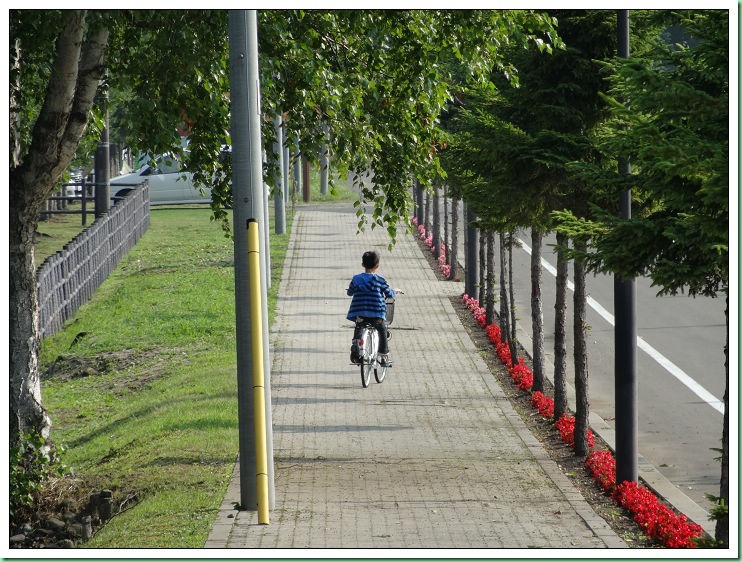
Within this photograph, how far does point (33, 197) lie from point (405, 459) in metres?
4.13

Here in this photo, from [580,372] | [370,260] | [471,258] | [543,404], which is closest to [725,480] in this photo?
[580,372]

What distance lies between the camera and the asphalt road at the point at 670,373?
1330 cm

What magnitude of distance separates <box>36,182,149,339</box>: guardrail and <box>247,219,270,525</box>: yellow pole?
6886mm

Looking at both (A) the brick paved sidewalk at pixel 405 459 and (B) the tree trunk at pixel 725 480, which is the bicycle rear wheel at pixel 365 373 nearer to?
(A) the brick paved sidewalk at pixel 405 459

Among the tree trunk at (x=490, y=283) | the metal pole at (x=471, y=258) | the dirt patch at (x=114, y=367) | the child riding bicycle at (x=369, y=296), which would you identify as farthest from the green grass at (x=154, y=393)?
the metal pole at (x=471, y=258)

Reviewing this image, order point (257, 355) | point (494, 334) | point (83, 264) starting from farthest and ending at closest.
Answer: point (83, 264)
point (494, 334)
point (257, 355)

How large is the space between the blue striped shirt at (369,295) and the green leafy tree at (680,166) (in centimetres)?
693

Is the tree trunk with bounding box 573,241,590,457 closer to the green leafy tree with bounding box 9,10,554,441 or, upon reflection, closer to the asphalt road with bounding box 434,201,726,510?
the asphalt road with bounding box 434,201,726,510

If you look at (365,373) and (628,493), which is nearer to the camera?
(628,493)

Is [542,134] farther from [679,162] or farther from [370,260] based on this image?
[679,162]

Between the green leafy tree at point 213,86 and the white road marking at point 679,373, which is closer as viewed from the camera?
the green leafy tree at point 213,86

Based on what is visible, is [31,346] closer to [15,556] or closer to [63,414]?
[15,556]

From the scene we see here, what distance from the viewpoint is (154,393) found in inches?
622

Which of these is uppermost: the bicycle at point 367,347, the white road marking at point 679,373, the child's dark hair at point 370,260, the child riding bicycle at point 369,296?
the child's dark hair at point 370,260
